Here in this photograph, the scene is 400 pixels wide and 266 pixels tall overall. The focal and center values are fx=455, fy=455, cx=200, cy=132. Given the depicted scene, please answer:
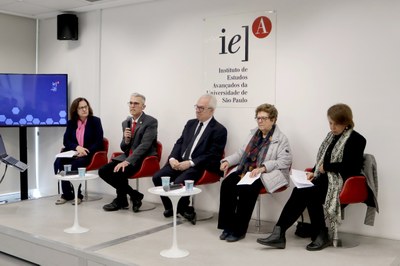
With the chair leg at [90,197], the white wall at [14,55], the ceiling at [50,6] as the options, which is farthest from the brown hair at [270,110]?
the white wall at [14,55]

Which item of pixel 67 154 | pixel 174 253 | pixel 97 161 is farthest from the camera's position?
pixel 97 161

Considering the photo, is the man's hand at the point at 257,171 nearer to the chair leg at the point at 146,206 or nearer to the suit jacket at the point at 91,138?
the chair leg at the point at 146,206

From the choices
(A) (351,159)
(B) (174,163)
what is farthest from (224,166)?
(A) (351,159)

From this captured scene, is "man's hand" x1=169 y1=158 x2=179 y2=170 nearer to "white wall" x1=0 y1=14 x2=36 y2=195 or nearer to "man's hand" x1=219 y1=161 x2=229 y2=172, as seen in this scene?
"man's hand" x1=219 y1=161 x2=229 y2=172

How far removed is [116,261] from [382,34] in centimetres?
295

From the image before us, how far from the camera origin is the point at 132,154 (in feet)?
16.3

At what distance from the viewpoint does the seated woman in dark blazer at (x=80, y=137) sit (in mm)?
5402

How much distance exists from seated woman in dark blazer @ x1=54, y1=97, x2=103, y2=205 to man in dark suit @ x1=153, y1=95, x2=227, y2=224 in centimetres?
114

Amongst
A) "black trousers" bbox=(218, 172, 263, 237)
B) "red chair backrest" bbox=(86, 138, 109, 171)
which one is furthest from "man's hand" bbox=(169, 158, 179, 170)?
"red chair backrest" bbox=(86, 138, 109, 171)

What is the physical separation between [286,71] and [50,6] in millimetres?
3312

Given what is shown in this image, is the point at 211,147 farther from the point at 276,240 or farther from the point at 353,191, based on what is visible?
the point at 353,191

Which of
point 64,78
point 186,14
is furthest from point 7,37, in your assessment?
point 186,14

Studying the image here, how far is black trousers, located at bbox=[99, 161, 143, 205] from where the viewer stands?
16.1ft

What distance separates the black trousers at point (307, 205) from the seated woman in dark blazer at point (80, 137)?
2630 mm
